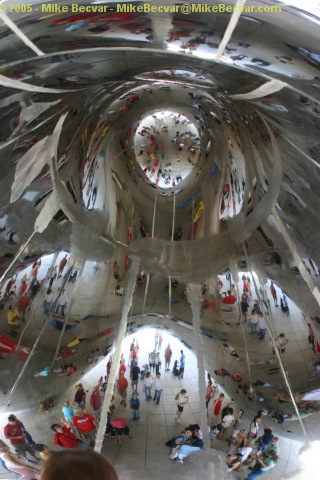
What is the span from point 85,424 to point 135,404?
1.00 ft

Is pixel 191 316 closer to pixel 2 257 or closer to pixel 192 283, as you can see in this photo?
pixel 192 283

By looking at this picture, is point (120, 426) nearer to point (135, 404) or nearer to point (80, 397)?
point (135, 404)

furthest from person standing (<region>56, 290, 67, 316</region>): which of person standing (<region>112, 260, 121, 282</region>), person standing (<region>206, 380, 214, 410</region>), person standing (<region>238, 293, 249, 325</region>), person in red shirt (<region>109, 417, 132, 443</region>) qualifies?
person standing (<region>238, 293, 249, 325</region>)

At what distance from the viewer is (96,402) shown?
2451mm

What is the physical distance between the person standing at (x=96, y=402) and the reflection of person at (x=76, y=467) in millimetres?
1505

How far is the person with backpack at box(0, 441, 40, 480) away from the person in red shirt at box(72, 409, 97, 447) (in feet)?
0.95

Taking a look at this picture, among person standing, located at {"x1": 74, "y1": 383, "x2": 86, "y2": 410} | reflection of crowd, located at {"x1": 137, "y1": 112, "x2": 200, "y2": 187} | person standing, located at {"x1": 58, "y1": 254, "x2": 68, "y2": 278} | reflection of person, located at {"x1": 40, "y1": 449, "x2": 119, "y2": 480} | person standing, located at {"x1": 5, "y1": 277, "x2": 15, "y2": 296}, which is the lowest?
reflection of person, located at {"x1": 40, "y1": 449, "x2": 119, "y2": 480}

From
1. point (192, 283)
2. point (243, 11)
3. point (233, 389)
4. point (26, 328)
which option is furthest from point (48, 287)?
point (243, 11)

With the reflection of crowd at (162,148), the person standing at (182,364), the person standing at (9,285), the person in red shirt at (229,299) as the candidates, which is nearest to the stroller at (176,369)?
the person standing at (182,364)

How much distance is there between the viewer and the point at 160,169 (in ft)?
11.5

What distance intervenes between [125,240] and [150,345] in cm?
72

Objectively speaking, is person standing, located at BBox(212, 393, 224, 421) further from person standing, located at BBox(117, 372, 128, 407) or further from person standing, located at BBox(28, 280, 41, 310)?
person standing, located at BBox(28, 280, 41, 310)

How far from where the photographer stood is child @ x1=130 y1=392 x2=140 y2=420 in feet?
8.05

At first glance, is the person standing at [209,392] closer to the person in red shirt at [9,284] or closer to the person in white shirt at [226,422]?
the person in white shirt at [226,422]
